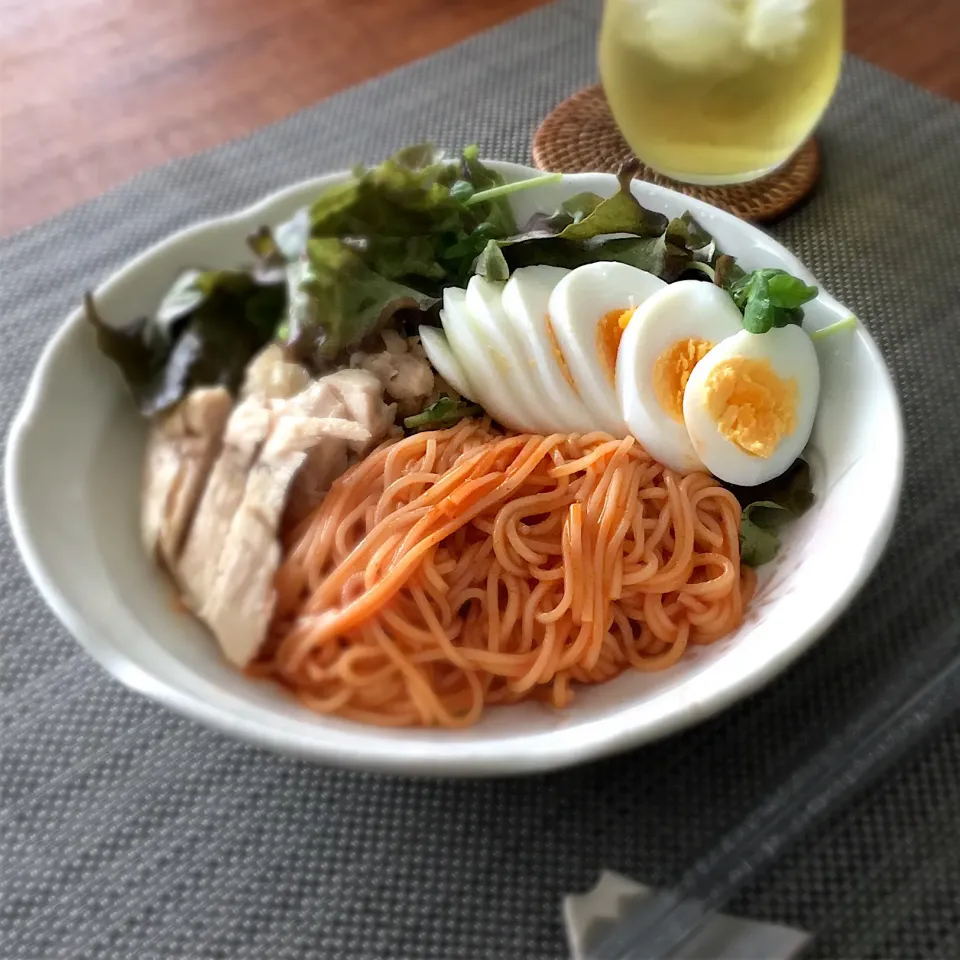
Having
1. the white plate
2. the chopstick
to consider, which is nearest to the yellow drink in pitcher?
the white plate

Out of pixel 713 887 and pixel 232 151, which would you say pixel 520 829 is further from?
pixel 232 151

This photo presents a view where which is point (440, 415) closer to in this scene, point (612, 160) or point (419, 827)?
point (419, 827)

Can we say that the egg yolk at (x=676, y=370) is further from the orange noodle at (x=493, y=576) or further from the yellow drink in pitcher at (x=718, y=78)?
the yellow drink in pitcher at (x=718, y=78)

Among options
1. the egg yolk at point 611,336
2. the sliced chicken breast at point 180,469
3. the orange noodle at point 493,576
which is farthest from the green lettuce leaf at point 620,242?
the sliced chicken breast at point 180,469

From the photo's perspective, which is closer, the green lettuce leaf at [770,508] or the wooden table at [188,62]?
the green lettuce leaf at [770,508]

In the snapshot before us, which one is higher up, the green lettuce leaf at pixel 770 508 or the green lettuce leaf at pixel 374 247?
the green lettuce leaf at pixel 374 247

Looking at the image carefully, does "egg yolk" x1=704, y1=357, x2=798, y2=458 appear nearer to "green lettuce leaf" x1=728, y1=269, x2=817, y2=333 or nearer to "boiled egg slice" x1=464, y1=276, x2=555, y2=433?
"green lettuce leaf" x1=728, y1=269, x2=817, y2=333

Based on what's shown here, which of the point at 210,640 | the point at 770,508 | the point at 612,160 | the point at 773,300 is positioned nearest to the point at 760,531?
the point at 770,508

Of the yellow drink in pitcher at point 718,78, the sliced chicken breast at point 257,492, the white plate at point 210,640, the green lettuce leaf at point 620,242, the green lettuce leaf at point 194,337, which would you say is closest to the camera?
the white plate at point 210,640
